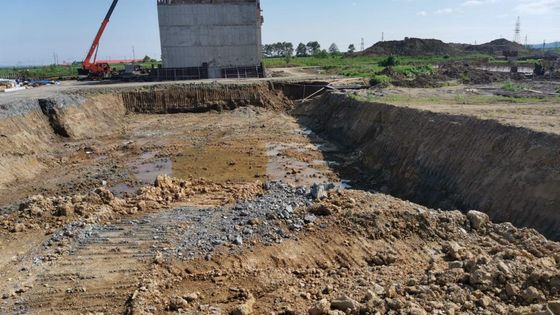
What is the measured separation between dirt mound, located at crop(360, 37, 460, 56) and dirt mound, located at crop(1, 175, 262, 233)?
2856 inches

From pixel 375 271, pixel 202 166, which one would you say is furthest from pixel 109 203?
pixel 375 271

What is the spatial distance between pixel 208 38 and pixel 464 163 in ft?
101

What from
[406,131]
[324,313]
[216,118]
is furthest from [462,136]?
[216,118]

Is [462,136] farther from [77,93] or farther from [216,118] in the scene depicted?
[77,93]

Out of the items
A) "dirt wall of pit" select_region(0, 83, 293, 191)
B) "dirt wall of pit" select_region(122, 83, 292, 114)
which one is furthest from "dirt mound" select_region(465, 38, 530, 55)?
"dirt wall of pit" select_region(0, 83, 293, 191)

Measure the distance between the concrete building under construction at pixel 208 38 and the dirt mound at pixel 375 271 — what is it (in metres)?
30.3

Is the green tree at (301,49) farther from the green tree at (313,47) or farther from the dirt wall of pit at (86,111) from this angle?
the dirt wall of pit at (86,111)

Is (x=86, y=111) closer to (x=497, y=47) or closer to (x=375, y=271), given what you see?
(x=375, y=271)

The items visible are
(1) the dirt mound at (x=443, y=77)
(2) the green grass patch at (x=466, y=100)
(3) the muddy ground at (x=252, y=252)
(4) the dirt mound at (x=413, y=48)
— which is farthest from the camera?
(4) the dirt mound at (x=413, y=48)

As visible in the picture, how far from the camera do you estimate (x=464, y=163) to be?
13469 millimetres

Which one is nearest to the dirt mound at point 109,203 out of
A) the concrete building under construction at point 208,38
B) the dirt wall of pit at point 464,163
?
the dirt wall of pit at point 464,163

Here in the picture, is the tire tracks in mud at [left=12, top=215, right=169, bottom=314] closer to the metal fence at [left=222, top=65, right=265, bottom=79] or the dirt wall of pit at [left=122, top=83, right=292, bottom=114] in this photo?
the dirt wall of pit at [left=122, top=83, right=292, bottom=114]

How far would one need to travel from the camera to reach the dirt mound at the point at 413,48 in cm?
8056

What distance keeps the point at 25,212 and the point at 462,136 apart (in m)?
13.4
